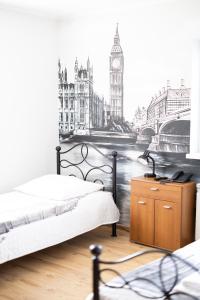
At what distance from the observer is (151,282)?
2598 millimetres

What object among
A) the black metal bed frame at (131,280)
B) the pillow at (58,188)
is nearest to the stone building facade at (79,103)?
the pillow at (58,188)

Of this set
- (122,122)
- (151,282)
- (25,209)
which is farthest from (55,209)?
(151,282)

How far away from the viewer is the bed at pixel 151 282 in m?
2.29

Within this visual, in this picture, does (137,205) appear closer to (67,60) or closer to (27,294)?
(27,294)

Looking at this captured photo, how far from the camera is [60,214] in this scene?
432 centimetres

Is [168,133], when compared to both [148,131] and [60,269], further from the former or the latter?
[60,269]

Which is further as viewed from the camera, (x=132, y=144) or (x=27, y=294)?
(x=132, y=144)

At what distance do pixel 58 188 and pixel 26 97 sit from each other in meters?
1.36

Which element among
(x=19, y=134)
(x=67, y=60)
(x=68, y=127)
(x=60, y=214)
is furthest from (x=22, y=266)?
(x=67, y=60)

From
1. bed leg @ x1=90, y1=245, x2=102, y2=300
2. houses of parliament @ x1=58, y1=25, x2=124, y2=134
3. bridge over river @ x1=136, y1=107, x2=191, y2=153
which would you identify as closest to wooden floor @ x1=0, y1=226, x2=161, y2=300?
bridge over river @ x1=136, y1=107, x2=191, y2=153

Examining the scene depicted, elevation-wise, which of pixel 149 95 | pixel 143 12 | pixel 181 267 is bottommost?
pixel 181 267

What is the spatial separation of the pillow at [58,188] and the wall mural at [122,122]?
0.52m

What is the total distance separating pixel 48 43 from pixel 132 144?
69.3 inches

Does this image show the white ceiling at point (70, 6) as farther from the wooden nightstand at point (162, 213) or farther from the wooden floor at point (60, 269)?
the wooden floor at point (60, 269)
